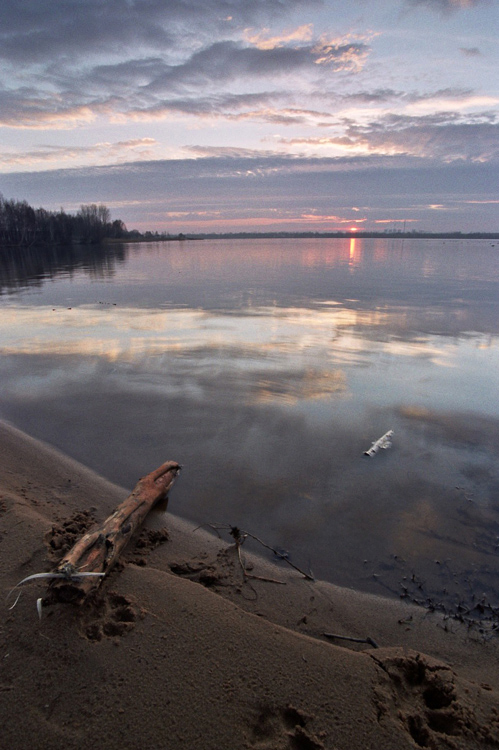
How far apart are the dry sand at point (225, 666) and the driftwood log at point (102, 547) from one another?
0.12 meters

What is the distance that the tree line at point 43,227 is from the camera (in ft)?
303

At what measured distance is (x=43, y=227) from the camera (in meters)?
100

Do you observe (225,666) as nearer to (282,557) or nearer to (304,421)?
(282,557)

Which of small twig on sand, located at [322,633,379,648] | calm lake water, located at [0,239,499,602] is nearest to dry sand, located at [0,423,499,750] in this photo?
small twig on sand, located at [322,633,379,648]

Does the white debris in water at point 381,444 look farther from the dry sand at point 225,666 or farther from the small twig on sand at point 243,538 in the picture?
the dry sand at point 225,666

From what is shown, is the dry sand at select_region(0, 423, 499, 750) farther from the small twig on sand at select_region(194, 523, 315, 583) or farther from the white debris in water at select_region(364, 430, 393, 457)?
the white debris in water at select_region(364, 430, 393, 457)

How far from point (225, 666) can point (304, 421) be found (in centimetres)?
461

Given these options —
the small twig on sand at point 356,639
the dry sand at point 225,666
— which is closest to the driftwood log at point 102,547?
the dry sand at point 225,666

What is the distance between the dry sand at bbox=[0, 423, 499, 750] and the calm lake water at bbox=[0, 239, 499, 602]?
645mm

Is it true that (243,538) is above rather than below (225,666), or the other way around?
below

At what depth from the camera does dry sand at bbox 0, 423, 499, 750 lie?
231cm

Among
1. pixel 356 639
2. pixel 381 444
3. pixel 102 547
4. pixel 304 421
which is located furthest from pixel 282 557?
pixel 304 421

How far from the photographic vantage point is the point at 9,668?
252 centimetres

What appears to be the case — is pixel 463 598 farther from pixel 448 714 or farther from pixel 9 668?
pixel 9 668
